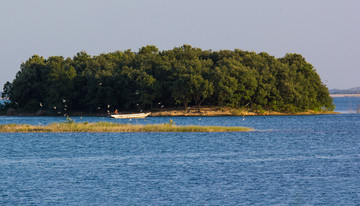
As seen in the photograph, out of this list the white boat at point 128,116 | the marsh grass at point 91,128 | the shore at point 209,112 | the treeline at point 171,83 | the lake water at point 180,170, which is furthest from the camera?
the shore at point 209,112

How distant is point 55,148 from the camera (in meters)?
60.1

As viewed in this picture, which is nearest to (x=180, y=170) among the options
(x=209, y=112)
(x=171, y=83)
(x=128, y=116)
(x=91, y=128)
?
(x=91, y=128)

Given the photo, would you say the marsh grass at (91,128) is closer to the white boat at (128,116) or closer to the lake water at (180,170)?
the lake water at (180,170)

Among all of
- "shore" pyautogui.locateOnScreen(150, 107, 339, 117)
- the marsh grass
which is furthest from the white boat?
the marsh grass

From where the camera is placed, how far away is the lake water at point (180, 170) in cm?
3291

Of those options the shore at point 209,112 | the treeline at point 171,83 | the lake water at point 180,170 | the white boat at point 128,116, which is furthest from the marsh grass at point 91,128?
the shore at point 209,112

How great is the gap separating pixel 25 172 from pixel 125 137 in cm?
3017

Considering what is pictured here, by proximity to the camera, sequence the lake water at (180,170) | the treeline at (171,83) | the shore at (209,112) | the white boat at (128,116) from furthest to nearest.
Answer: the shore at (209,112) → the treeline at (171,83) → the white boat at (128,116) → the lake water at (180,170)

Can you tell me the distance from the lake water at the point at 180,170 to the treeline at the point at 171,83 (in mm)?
44773

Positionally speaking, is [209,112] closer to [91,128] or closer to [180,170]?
[91,128]

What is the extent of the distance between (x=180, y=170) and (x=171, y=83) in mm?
76452

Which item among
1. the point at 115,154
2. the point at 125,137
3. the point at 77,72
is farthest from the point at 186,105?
the point at 115,154

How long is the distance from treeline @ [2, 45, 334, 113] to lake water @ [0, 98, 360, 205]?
4477cm

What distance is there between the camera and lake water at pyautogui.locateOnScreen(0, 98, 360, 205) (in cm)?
3291
